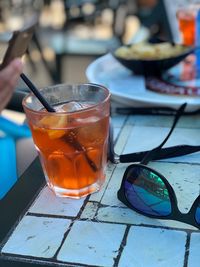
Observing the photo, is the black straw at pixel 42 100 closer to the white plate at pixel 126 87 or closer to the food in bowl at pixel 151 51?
the white plate at pixel 126 87

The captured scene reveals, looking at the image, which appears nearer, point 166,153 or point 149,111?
point 166,153

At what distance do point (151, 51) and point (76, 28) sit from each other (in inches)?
107

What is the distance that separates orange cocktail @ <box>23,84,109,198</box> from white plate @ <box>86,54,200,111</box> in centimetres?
25

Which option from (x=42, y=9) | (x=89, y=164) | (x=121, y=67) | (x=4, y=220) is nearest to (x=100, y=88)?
(x=89, y=164)

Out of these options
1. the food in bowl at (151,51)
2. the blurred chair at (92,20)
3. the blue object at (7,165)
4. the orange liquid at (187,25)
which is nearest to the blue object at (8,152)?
the blue object at (7,165)

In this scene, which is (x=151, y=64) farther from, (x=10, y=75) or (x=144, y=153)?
(x=10, y=75)

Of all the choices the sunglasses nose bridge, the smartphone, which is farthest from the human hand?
the sunglasses nose bridge

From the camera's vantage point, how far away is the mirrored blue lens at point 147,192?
0.54 meters

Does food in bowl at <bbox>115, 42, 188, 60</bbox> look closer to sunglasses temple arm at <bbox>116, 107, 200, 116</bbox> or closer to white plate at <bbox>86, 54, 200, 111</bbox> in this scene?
white plate at <bbox>86, 54, 200, 111</bbox>

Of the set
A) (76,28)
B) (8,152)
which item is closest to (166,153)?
(8,152)

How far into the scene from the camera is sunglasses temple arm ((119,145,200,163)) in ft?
2.28

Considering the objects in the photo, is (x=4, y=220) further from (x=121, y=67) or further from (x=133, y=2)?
(x=133, y=2)

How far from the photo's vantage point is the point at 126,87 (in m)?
0.98

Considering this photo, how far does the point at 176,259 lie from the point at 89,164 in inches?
7.3
